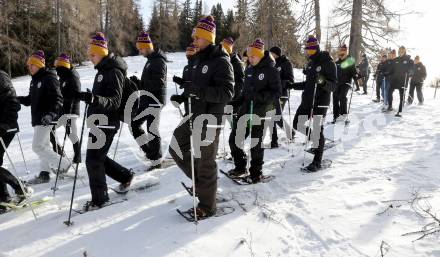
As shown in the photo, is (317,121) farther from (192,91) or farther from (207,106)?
(192,91)

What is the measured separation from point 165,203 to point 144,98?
8.23ft

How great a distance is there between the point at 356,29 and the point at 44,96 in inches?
585

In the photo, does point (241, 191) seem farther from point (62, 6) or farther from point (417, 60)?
point (62, 6)

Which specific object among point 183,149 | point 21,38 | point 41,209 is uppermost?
point 21,38

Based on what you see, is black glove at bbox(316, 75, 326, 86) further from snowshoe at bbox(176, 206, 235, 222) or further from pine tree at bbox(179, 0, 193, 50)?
pine tree at bbox(179, 0, 193, 50)

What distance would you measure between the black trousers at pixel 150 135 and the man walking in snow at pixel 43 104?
4.63 ft

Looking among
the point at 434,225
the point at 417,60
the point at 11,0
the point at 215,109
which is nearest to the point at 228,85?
the point at 215,109

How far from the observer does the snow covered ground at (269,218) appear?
13.3 feet

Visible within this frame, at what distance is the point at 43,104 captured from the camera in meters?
6.59

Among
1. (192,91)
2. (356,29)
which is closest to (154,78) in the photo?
(192,91)

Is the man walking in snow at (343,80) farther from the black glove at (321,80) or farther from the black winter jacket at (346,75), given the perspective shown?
the black glove at (321,80)

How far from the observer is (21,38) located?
111ft

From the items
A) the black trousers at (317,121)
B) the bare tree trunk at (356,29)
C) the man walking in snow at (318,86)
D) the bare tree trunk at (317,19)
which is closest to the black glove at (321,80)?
the man walking in snow at (318,86)

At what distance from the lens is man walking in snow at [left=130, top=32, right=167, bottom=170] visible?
718 centimetres
